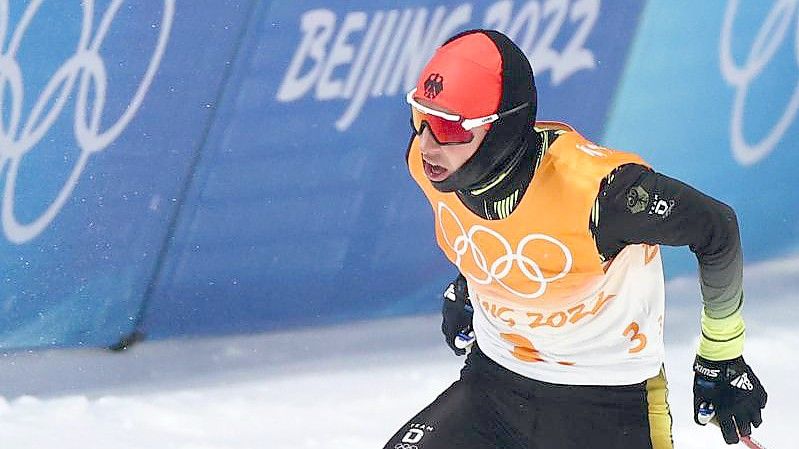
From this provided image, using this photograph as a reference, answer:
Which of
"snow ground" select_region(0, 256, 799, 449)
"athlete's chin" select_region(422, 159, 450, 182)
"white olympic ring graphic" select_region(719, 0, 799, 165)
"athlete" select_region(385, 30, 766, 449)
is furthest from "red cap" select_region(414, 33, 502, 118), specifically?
"white olympic ring graphic" select_region(719, 0, 799, 165)

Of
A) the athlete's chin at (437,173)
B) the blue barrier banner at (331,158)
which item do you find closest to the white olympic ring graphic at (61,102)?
the blue barrier banner at (331,158)

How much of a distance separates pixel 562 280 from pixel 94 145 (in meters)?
1.74

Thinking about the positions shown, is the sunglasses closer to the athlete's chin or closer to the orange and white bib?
the athlete's chin

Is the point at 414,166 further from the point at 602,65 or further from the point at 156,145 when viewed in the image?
the point at 602,65

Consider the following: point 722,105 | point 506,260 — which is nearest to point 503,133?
point 506,260

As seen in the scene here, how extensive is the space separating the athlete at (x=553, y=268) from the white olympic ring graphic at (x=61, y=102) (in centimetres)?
126

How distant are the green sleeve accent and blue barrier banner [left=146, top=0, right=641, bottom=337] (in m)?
1.68

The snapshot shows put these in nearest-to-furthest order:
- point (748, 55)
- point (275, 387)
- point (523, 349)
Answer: point (523, 349) → point (275, 387) → point (748, 55)

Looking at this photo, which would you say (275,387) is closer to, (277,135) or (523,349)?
(277,135)

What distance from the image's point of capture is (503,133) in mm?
2143

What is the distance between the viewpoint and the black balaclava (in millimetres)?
2137

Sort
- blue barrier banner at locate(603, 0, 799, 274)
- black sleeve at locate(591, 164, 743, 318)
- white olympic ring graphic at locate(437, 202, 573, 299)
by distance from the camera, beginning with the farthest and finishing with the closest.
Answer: blue barrier banner at locate(603, 0, 799, 274) → white olympic ring graphic at locate(437, 202, 573, 299) → black sleeve at locate(591, 164, 743, 318)

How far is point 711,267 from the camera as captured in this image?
2.23 meters

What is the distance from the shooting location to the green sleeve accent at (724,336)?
7.55ft
